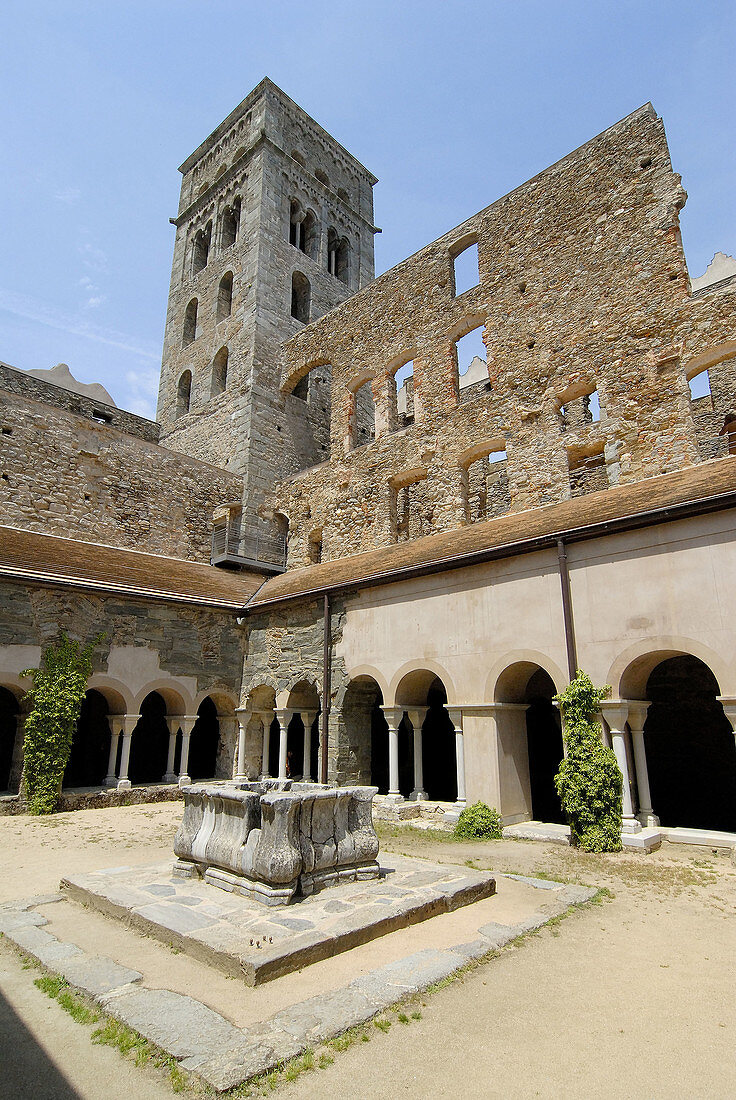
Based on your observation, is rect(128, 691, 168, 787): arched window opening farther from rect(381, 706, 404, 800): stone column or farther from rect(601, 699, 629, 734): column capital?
rect(601, 699, 629, 734): column capital

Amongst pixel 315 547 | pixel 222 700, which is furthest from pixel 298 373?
pixel 222 700

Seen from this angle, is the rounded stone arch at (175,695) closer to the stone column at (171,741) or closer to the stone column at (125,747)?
the stone column at (171,741)

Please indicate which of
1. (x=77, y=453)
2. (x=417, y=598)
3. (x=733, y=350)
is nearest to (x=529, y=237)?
(x=733, y=350)

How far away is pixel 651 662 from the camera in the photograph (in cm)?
851

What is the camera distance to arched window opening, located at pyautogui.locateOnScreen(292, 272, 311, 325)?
26.1 m

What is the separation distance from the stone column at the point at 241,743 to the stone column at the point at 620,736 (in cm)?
882

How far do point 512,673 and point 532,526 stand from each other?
99.7 inches

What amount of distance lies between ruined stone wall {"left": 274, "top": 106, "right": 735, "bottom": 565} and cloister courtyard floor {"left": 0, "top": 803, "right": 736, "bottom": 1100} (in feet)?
31.9

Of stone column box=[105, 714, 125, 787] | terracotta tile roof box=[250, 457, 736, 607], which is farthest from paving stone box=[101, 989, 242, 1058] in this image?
stone column box=[105, 714, 125, 787]

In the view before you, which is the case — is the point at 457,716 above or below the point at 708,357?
below

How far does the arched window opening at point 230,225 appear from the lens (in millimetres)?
26734

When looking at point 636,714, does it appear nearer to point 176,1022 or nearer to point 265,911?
point 265,911

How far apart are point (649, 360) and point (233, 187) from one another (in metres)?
21.5

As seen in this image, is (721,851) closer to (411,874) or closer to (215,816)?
(411,874)
